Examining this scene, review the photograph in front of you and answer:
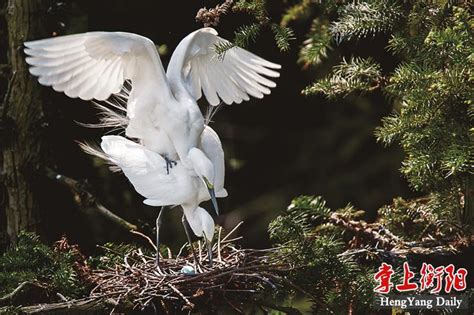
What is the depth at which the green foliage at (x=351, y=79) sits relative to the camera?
2.14 m

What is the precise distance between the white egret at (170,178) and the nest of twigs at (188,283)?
0.46 ft

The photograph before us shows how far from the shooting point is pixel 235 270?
7.06 ft

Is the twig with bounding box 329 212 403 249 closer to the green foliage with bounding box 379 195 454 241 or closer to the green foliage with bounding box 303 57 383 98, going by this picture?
the green foliage with bounding box 379 195 454 241

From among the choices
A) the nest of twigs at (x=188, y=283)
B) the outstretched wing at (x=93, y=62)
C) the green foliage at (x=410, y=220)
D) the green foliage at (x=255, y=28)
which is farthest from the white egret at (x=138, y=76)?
the green foliage at (x=410, y=220)

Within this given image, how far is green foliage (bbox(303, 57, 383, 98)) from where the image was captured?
7.02ft

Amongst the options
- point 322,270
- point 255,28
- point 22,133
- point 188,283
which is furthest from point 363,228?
point 22,133

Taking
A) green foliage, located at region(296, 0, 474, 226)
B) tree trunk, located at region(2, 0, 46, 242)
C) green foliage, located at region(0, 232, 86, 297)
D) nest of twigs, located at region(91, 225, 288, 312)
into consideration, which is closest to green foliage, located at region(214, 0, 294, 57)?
green foliage, located at region(296, 0, 474, 226)

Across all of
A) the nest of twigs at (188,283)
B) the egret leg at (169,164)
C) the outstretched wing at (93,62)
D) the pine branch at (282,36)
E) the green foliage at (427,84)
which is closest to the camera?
the green foliage at (427,84)

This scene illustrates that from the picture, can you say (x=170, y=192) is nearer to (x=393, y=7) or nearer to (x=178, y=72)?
(x=178, y=72)

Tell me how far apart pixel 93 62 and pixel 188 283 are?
625mm


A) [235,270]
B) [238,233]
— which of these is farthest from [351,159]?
[235,270]

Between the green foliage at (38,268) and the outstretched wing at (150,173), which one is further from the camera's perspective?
the outstretched wing at (150,173)

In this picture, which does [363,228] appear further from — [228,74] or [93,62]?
[93,62]

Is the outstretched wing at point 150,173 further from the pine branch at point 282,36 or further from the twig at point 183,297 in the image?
the pine branch at point 282,36
